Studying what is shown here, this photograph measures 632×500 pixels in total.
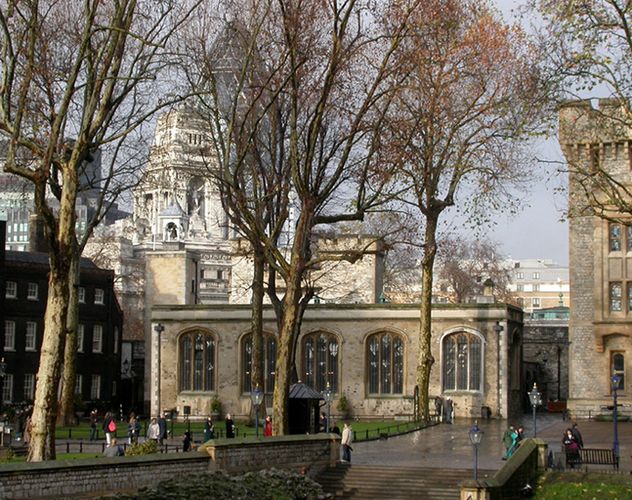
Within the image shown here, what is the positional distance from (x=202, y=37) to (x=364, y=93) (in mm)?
5303

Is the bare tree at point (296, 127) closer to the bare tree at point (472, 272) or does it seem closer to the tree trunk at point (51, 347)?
the tree trunk at point (51, 347)

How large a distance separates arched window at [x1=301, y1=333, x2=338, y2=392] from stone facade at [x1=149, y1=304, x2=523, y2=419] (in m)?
0.33

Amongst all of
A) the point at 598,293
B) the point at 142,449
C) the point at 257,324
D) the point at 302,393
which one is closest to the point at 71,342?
the point at 257,324

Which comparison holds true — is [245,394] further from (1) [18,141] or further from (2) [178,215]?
(2) [178,215]

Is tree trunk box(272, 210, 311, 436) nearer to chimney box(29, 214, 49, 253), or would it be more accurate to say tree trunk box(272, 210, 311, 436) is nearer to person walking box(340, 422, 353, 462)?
person walking box(340, 422, 353, 462)

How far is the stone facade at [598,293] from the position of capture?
179 feet

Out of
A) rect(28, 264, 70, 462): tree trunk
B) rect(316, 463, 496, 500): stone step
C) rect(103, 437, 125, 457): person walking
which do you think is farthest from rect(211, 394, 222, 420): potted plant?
rect(28, 264, 70, 462): tree trunk

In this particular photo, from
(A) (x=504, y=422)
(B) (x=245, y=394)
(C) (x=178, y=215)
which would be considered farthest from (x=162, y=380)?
(C) (x=178, y=215)

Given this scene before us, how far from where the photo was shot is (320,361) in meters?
58.6

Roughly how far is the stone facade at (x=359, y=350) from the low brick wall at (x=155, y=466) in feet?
62.7

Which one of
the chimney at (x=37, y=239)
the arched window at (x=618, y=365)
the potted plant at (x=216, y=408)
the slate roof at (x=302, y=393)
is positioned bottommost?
the potted plant at (x=216, y=408)

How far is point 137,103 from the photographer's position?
149 feet

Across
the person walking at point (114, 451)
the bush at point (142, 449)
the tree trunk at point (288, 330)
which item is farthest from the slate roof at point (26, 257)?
the bush at point (142, 449)

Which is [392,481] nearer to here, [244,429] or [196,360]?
[244,429]
